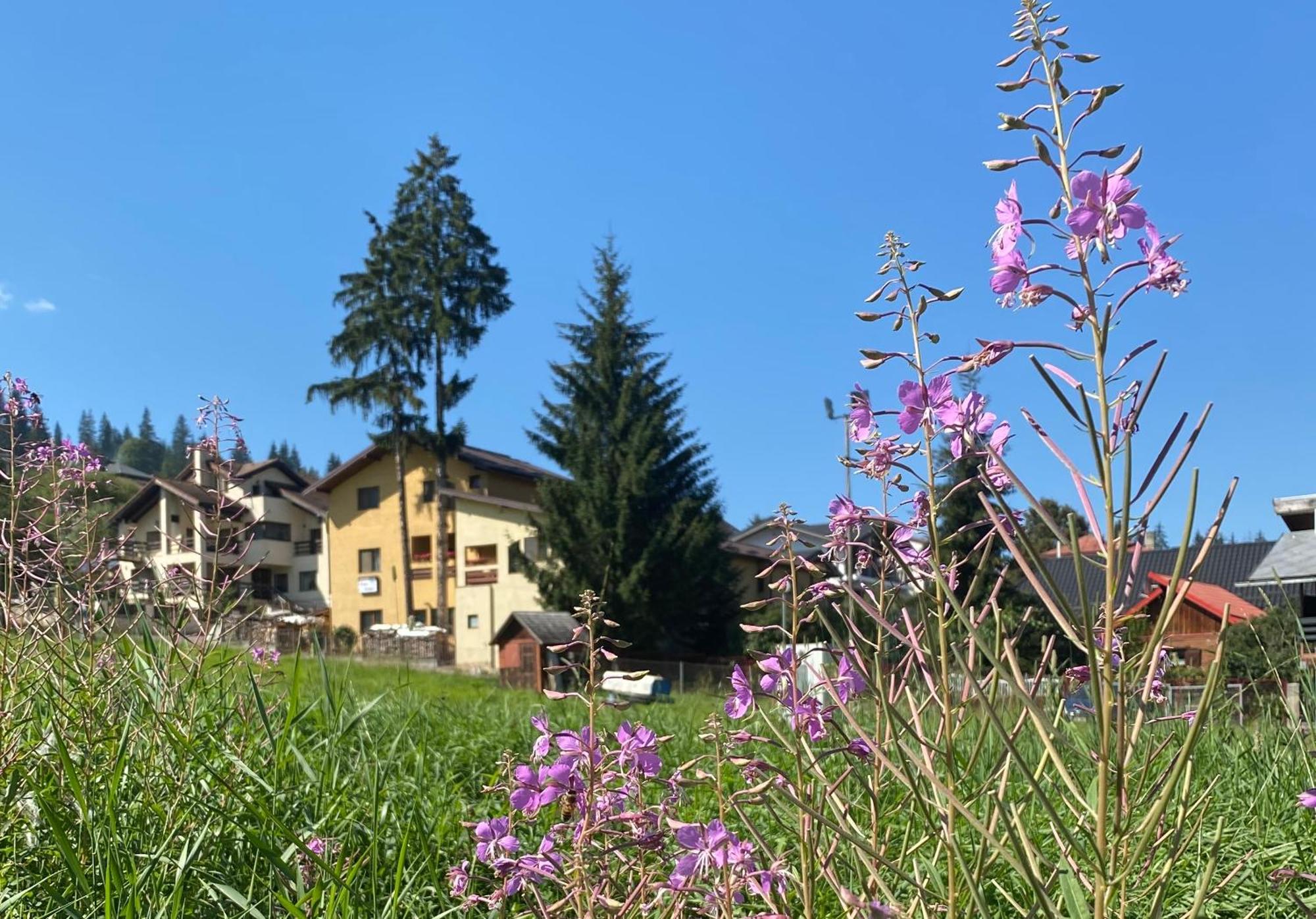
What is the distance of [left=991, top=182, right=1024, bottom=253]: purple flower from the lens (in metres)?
1.35

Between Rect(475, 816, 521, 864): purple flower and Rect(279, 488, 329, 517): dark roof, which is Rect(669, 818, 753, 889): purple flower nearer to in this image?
Rect(475, 816, 521, 864): purple flower

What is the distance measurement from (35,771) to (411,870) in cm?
118

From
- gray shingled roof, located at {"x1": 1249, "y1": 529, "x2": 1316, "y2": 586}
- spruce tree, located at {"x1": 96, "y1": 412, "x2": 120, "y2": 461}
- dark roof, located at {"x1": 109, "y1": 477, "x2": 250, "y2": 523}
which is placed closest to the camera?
dark roof, located at {"x1": 109, "y1": 477, "x2": 250, "y2": 523}

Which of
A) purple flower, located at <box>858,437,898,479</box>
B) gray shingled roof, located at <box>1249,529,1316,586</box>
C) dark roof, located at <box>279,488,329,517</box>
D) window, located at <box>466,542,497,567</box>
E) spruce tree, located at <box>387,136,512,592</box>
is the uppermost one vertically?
spruce tree, located at <box>387,136,512,592</box>

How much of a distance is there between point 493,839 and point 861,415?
45.8 inches

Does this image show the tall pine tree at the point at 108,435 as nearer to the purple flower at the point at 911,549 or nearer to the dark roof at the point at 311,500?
the dark roof at the point at 311,500

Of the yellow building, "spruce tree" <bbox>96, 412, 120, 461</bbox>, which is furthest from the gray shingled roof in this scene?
"spruce tree" <bbox>96, 412, 120, 461</bbox>

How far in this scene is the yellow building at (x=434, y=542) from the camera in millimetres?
36469

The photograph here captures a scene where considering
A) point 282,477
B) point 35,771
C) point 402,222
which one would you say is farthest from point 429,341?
point 35,771

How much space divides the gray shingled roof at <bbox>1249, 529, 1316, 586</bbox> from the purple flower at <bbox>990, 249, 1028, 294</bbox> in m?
5.30

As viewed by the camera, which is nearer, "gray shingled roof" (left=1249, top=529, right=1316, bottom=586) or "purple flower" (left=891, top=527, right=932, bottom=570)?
"purple flower" (left=891, top=527, right=932, bottom=570)

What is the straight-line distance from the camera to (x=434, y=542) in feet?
130

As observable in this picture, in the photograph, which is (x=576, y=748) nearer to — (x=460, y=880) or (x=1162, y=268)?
(x=460, y=880)

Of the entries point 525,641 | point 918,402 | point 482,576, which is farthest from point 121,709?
point 482,576
